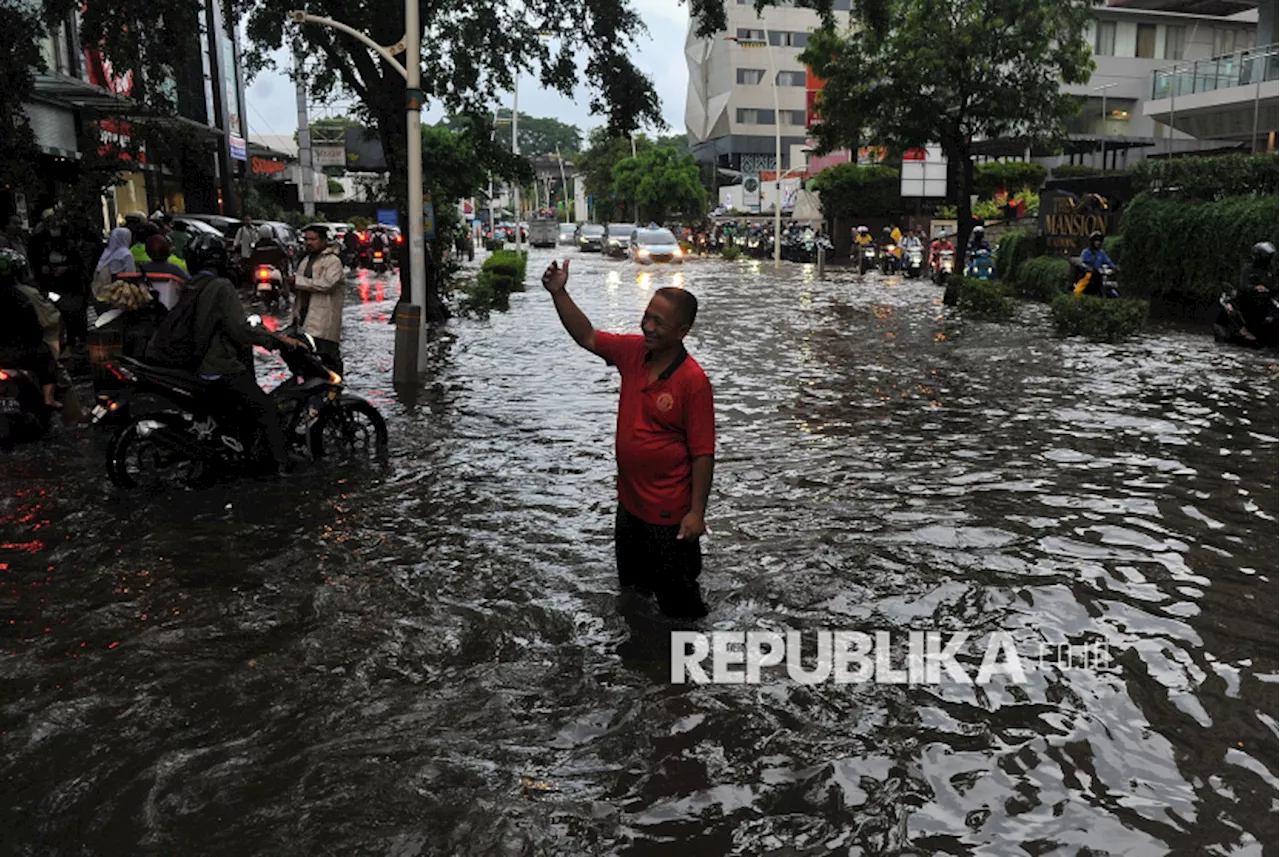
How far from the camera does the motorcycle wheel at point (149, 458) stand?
7.77m

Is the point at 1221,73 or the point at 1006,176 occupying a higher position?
the point at 1221,73

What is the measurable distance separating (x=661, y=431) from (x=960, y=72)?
94.4 ft

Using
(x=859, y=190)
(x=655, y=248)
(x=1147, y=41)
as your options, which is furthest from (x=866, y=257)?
(x=1147, y=41)

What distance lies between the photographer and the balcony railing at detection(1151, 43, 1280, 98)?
33625mm

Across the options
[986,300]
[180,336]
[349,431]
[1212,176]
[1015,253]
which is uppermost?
[1212,176]

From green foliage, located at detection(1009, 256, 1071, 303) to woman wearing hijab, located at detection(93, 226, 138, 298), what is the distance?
18977 mm

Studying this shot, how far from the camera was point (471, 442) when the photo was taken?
9891mm

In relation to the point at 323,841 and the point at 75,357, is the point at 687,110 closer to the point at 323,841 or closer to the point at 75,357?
the point at 75,357

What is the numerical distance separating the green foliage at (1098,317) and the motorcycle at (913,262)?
17.8 metres

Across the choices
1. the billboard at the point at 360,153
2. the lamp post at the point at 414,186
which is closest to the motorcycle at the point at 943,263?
the lamp post at the point at 414,186

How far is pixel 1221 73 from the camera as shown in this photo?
117 feet

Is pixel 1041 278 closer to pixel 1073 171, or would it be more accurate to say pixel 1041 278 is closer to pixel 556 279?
pixel 1073 171

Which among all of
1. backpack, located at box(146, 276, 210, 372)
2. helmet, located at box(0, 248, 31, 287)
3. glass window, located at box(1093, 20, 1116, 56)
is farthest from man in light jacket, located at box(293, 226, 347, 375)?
glass window, located at box(1093, 20, 1116, 56)

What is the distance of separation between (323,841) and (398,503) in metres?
4.28
